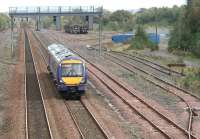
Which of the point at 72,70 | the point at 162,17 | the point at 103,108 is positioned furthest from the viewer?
the point at 162,17

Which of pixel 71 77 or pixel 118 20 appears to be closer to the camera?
pixel 71 77

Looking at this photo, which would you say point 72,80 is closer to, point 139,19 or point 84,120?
point 84,120

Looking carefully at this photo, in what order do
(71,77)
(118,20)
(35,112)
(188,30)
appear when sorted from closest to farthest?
(35,112)
(71,77)
(188,30)
(118,20)

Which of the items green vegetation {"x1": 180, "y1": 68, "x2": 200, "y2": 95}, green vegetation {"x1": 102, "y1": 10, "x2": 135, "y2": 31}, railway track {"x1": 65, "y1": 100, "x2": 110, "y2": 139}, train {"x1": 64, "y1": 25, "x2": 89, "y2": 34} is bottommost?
railway track {"x1": 65, "y1": 100, "x2": 110, "y2": 139}

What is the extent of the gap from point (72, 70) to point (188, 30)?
3688cm

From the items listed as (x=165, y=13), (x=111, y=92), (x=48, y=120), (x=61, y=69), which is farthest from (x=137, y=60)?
(x=165, y=13)

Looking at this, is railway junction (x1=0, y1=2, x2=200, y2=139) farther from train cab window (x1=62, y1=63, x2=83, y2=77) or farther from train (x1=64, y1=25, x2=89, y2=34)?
train (x1=64, y1=25, x2=89, y2=34)

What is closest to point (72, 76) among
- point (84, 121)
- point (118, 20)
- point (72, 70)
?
point (72, 70)

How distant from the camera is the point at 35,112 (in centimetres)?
2323

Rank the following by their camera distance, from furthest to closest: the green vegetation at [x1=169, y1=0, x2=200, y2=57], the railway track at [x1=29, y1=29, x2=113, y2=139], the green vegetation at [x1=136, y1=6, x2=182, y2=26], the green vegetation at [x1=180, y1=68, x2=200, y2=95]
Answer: the green vegetation at [x1=136, y1=6, x2=182, y2=26] → the green vegetation at [x1=169, y1=0, x2=200, y2=57] → the green vegetation at [x1=180, y1=68, x2=200, y2=95] → the railway track at [x1=29, y1=29, x2=113, y2=139]

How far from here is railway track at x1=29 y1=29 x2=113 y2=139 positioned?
62.4 ft

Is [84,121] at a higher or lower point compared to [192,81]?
lower

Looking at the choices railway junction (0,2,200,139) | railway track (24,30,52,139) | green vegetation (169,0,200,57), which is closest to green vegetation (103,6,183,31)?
green vegetation (169,0,200,57)

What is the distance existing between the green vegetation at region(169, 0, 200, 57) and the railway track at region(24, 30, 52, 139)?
2851 cm
